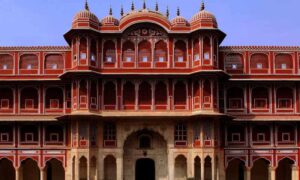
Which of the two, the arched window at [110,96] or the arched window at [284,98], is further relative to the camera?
the arched window at [284,98]

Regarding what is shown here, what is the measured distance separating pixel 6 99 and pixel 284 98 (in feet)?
71.6

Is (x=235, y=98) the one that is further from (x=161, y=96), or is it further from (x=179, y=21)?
(x=179, y=21)

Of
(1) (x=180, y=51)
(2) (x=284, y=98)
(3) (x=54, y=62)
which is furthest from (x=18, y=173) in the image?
(2) (x=284, y=98)

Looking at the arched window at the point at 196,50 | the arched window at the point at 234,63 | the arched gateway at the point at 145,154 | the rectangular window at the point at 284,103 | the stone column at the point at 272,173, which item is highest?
the arched window at the point at 196,50

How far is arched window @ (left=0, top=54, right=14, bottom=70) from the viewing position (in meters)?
37.6

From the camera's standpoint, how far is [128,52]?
3662cm

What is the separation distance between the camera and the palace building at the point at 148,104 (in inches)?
1373

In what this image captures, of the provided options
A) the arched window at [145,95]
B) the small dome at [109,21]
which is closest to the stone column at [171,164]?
the arched window at [145,95]

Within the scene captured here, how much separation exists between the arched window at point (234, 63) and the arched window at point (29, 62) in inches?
594

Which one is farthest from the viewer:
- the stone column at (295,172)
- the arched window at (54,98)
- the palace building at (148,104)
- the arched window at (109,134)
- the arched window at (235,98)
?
the arched window at (235,98)

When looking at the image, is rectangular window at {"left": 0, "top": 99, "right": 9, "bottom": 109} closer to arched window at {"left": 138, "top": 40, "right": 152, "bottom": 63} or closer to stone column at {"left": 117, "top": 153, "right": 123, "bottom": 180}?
stone column at {"left": 117, "top": 153, "right": 123, "bottom": 180}

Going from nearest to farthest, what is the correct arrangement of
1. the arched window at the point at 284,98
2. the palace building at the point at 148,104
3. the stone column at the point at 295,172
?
the palace building at the point at 148,104, the stone column at the point at 295,172, the arched window at the point at 284,98

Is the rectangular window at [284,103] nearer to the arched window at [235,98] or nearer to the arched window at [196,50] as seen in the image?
the arched window at [235,98]

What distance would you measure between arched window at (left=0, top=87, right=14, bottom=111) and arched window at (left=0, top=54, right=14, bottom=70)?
5.55ft
